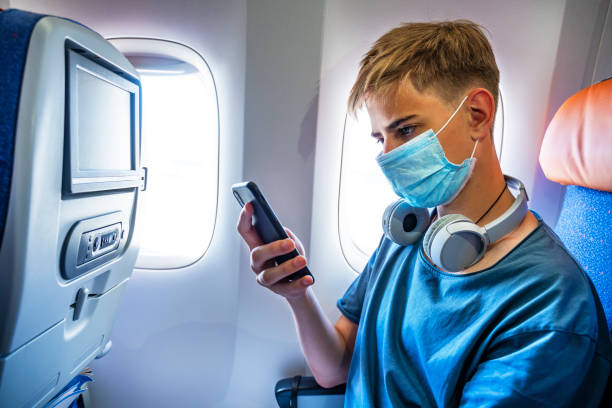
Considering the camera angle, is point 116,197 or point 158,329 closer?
point 116,197

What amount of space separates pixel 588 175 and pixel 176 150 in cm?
182

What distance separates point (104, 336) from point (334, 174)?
1.21 m

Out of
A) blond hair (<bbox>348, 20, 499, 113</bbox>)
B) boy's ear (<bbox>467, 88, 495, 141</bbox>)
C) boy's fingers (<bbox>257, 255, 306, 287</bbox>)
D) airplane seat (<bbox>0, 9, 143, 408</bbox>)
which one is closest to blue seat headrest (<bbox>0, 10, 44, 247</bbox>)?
airplane seat (<bbox>0, 9, 143, 408</bbox>)

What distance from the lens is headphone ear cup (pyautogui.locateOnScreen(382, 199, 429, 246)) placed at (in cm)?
104

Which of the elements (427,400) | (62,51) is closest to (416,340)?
(427,400)

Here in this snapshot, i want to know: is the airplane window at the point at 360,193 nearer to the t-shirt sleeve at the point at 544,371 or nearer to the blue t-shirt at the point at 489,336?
the blue t-shirt at the point at 489,336

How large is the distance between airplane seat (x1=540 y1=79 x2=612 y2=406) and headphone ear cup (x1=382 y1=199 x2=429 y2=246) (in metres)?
0.47

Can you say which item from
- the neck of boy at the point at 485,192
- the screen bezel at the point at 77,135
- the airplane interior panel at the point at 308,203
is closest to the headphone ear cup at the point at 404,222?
the airplane interior panel at the point at 308,203

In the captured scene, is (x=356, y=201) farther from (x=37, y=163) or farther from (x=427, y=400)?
(x=37, y=163)

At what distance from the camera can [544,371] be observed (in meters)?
0.64

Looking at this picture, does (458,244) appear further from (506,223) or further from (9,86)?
(9,86)

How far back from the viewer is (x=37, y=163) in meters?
0.69

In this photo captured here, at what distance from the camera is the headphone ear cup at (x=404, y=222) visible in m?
1.04

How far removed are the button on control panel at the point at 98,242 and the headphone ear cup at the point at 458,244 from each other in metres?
1.00
